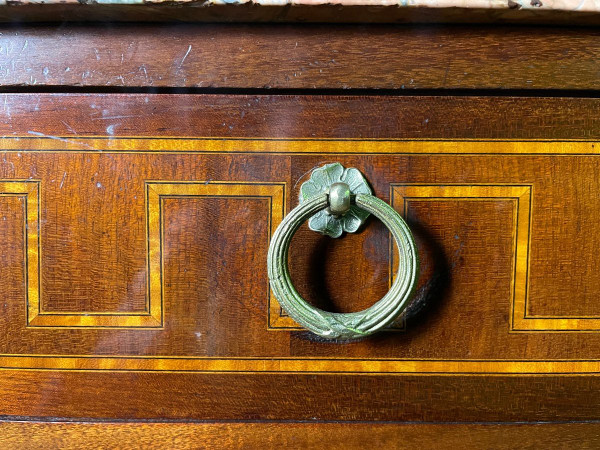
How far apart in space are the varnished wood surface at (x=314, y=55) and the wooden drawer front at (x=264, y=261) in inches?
0.7

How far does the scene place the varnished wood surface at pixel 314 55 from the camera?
0.36 meters

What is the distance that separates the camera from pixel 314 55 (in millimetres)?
361

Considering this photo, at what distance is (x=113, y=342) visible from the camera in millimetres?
386

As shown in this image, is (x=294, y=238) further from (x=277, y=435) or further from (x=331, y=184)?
Result: (x=277, y=435)

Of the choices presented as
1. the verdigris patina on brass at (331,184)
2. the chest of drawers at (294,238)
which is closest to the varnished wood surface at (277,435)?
the chest of drawers at (294,238)

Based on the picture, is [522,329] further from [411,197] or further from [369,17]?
[369,17]

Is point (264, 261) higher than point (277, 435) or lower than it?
higher

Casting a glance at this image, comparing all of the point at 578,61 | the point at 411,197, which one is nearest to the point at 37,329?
the point at 411,197

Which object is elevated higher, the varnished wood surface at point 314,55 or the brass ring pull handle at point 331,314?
the varnished wood surface at point 314,55

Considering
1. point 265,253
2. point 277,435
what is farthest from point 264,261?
point 277,435

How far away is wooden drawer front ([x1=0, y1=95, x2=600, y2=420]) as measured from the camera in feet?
1.21

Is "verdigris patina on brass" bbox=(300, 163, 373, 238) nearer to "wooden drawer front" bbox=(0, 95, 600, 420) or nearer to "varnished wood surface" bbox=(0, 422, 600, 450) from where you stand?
"wooden drawer front" bbox=(0, 95, 600, 420)

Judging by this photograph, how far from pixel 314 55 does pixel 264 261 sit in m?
0.16

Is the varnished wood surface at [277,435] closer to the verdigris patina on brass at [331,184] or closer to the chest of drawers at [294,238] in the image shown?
the chest of drawers at [294,238]
